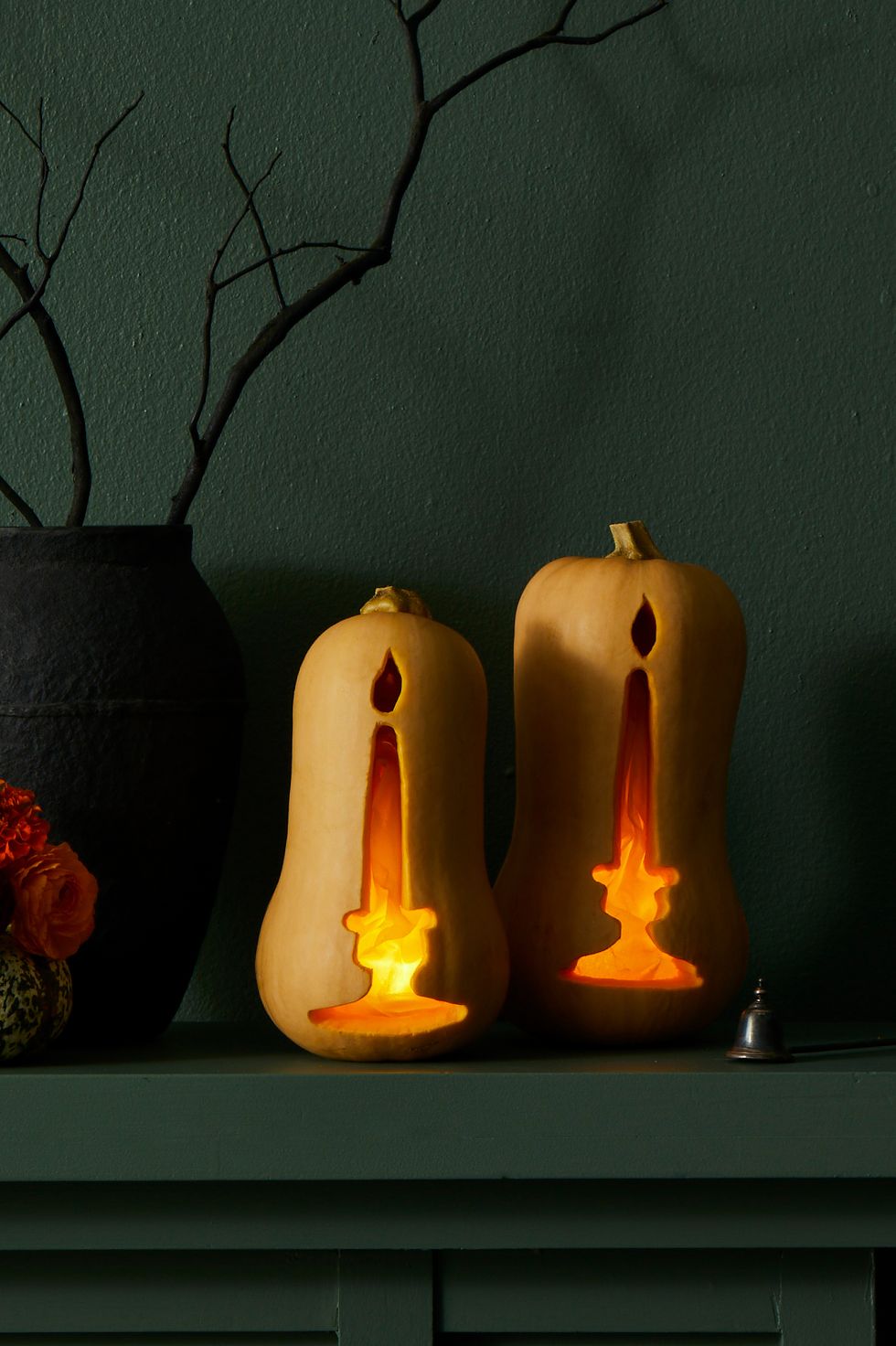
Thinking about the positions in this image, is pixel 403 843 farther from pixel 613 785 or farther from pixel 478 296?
pixel 478 296

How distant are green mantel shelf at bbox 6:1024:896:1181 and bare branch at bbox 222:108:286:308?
0.52 metres

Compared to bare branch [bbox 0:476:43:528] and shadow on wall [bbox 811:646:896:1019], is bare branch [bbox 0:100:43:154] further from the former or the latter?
shadow on wall [bbox 811:646:896:1019]

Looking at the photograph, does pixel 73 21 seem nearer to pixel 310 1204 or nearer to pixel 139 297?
pixel 139 297

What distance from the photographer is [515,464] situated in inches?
41.4

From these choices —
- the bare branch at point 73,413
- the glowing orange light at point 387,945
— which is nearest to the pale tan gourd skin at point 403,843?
the glowing orange light at point 387,945

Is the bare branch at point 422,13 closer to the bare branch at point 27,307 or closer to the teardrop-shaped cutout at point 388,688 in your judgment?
the bare branch at point 27,307

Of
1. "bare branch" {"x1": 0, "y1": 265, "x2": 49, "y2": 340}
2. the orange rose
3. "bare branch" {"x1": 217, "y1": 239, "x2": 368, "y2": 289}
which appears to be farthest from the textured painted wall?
the orange rose

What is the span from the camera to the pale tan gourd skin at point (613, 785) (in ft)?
2.84

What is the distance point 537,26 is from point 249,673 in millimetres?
517

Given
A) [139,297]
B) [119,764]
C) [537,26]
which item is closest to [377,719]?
[119,764]

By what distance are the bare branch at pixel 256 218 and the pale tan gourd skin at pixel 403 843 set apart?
0.28 meters

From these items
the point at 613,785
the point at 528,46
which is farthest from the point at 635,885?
Answer: the point at 528,46

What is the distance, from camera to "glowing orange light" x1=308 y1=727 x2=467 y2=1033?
0.82m

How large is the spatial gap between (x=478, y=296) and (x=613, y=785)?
39cm
